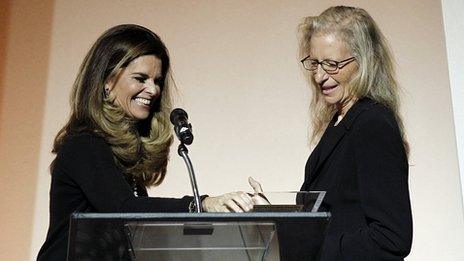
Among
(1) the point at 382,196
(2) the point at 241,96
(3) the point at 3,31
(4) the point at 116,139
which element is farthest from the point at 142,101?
(3) the point at 3,31

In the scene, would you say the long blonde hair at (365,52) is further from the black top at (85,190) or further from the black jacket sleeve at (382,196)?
the black top at (85,190)

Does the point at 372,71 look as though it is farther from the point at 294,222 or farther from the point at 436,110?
the point at 436,110

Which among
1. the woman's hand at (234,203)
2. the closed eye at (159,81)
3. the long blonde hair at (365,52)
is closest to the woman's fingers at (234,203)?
the woman's hand at (234,203)

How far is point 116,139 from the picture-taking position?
58.5 inches

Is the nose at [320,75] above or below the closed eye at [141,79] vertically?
below

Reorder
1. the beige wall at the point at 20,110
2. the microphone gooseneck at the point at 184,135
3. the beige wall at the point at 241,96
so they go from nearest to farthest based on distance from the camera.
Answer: the microphone gooseneck at the point at 184,135 < the beige wall at the point at 241,96 < the beige wall at the point at 20,110

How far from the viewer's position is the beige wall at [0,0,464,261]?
251cm

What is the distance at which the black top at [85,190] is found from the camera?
52.1 inches

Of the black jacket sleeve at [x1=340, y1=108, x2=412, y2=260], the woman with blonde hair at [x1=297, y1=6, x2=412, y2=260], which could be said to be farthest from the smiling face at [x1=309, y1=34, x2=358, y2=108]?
the black jacket sleeve at [x1=340, y1=108, x2=412, y2=260]

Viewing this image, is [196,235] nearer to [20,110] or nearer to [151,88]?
[151,88]

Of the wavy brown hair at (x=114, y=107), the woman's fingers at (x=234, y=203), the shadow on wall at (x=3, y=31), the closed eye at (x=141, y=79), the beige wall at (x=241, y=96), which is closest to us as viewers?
the woman's fingers at (x=234, y=203)

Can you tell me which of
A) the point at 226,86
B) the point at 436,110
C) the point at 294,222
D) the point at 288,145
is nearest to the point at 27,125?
the point at 226,86

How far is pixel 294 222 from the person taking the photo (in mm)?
910

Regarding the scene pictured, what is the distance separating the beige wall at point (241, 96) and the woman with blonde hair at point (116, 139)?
81 cm
